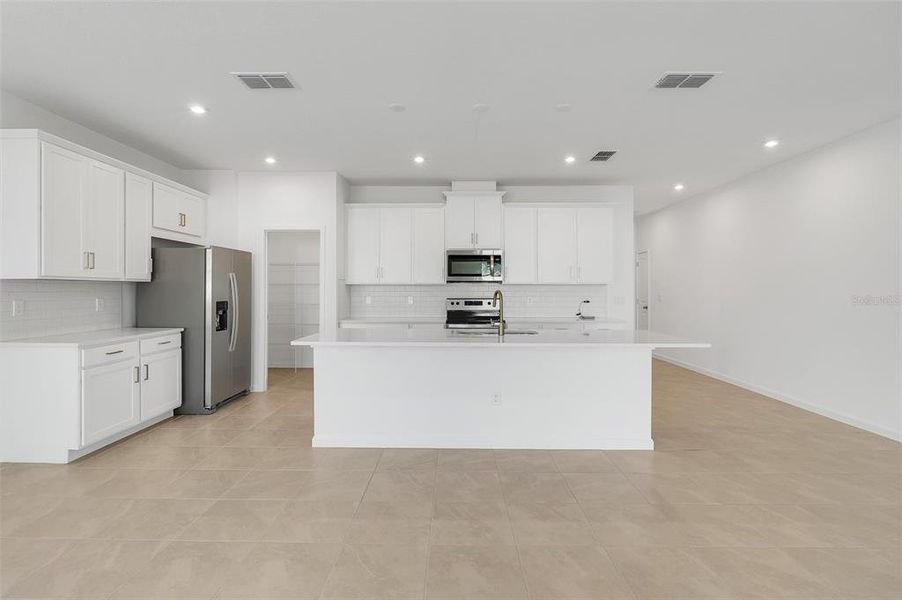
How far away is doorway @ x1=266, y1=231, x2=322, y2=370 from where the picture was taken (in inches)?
309

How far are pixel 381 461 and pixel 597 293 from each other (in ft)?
14.9

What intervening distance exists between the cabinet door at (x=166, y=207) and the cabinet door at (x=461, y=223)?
327cm

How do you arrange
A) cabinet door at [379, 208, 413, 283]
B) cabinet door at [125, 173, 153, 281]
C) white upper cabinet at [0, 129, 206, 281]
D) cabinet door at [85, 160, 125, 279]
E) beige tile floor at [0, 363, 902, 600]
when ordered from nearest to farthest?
beige tile floor at [0, 363, 902, 600]
white upper cabinet at [0, 129, 206, 281]
cabinet door at [85, 160, 125, 279]
cabinet door at [125, 173, 153, 281]
cabinet door at [379, 208, 413, 283]

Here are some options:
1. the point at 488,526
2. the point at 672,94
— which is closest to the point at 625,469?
the point at 488,526

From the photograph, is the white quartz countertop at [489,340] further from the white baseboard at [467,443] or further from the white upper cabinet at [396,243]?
the white upper cabinet at [396,243]

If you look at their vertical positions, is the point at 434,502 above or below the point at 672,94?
below

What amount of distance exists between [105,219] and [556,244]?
5162 mm

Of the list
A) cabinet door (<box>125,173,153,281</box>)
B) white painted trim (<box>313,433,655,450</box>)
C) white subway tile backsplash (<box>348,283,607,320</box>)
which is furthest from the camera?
white subway tile backsplash (<box>348,283,607,320</box>)

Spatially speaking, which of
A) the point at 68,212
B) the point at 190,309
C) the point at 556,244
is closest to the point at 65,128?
the point at 68,212

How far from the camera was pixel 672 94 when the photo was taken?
11.9 feet

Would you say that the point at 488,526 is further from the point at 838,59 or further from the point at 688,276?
the point at 688,276

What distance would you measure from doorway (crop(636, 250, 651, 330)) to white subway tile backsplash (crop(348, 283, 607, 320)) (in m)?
2.81

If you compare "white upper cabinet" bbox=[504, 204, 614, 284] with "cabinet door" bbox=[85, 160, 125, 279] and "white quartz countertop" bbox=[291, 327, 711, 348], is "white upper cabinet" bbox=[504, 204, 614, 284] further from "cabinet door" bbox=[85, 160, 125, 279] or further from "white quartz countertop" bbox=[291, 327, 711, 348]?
"cabinet door" bbox=[85, 160, 125, 279]

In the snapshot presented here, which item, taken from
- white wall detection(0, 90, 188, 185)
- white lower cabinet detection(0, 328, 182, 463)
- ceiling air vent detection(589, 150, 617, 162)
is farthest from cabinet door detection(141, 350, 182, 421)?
ceiling air vent detection(589, 150, 617, 162)
